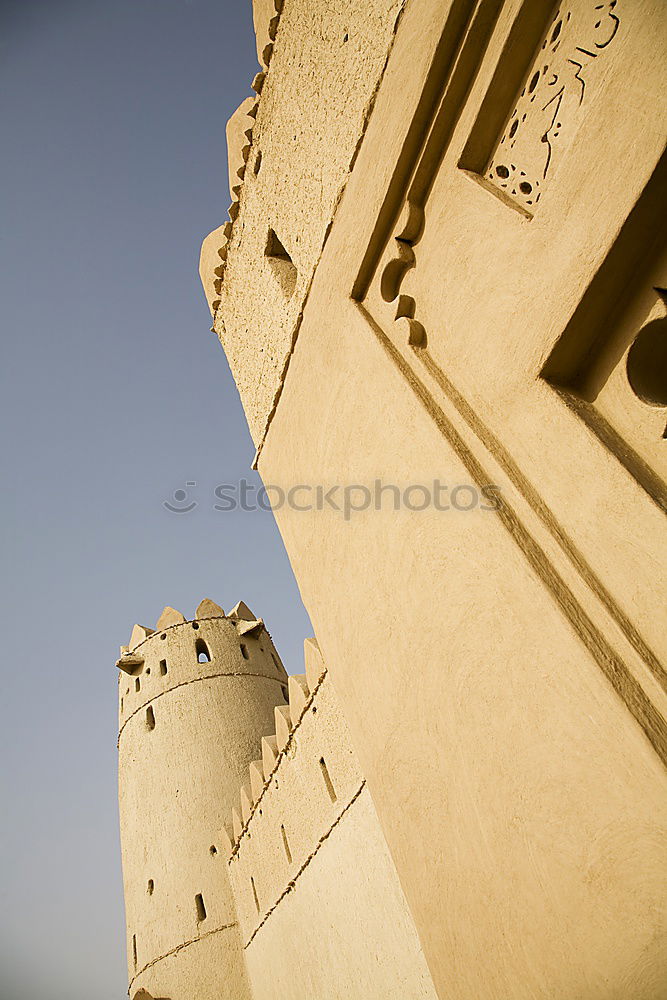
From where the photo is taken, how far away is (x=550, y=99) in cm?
182

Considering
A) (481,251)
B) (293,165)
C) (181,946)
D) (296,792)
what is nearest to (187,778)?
(181,946)

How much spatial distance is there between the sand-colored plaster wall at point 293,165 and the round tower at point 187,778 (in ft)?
27.3

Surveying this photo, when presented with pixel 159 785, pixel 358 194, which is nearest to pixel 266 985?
pixel 159 785

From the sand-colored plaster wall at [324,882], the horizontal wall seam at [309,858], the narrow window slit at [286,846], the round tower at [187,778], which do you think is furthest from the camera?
the round tower at [187,778]

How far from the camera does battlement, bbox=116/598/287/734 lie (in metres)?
12.1

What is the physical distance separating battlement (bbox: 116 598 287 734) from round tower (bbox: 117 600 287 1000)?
0.9 inches

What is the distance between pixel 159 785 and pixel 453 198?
11.0m

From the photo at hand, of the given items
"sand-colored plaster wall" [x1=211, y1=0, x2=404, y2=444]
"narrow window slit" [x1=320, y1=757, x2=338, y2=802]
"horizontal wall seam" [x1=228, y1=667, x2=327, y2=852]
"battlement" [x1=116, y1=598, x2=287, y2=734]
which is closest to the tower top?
"battlement" [x1=116, y1=598, x2=287, y2=734]

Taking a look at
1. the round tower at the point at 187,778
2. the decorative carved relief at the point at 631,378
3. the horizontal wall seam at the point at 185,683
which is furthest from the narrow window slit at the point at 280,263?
the horizontal wall seam at the point at 185,683

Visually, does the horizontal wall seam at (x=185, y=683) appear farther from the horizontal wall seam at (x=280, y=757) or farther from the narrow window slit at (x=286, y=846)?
the narrow window slit at (x=286, y=846)

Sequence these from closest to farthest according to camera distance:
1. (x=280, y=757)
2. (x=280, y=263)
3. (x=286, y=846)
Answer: (x=280, y=263) → (x=286, y=846) → (x=280, y=757)

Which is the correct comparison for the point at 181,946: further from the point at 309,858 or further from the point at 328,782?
the point at 328,782

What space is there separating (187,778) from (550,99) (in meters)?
11.0

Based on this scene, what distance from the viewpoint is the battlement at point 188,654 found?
12117 millimetres
